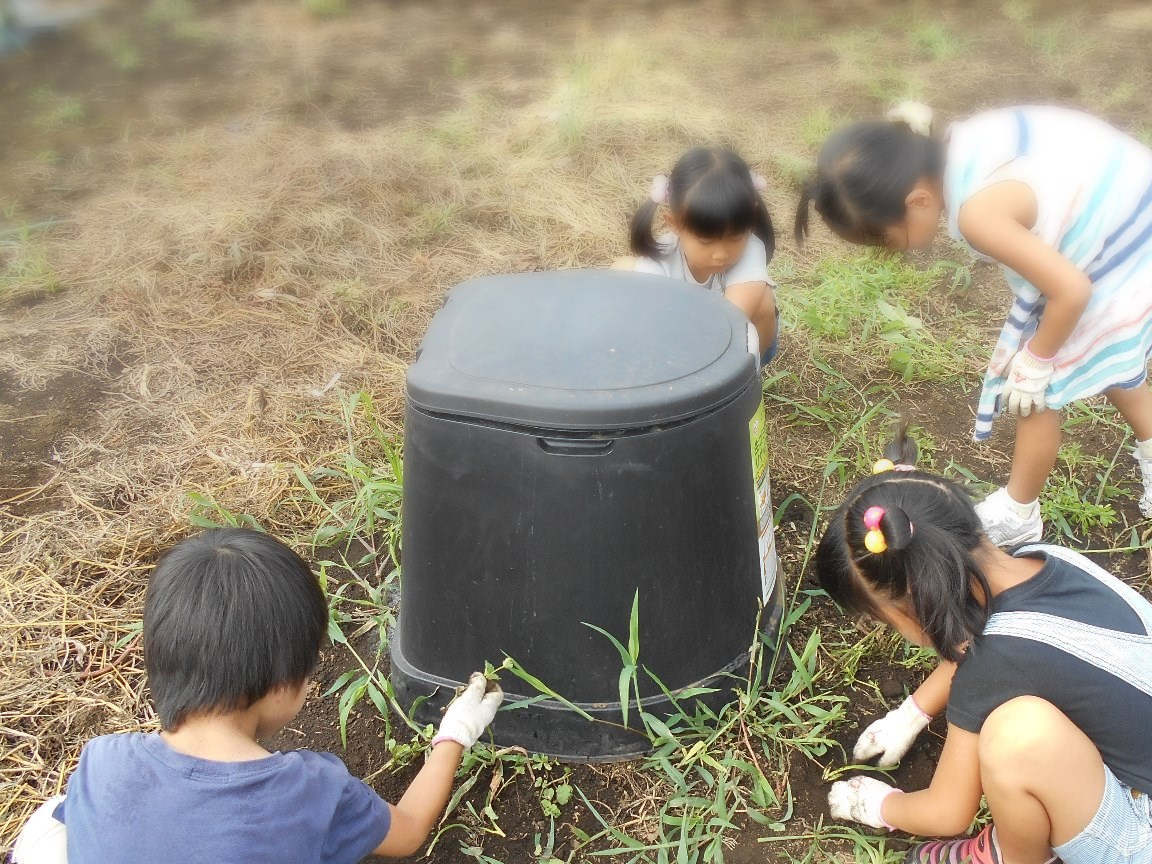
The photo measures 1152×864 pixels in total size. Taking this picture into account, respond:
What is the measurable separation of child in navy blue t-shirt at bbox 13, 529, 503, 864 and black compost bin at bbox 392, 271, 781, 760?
309 mm

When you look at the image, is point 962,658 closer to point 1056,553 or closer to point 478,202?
point 1056,553

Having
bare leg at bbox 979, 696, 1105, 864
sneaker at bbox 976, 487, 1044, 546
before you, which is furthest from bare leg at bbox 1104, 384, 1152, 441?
bare leg at bbox 979, 696, 1105, 864

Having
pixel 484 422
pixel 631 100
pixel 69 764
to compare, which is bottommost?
pixel 69 764

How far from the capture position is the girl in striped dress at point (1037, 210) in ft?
5.64

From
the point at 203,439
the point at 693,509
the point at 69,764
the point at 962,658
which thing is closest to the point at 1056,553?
the point at 962,658

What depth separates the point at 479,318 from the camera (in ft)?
5.16

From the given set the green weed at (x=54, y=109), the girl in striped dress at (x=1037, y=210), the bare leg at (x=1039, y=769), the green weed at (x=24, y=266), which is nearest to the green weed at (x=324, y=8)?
the green weed at (x=54, y=109)

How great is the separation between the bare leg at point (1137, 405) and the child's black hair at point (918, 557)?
2.97 ft

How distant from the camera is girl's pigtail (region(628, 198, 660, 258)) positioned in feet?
7.64

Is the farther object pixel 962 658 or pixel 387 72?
pixel 387 72

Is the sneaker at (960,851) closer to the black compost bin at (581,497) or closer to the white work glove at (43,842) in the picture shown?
the black compost bin at (581,497)

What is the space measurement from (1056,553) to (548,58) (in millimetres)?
4965

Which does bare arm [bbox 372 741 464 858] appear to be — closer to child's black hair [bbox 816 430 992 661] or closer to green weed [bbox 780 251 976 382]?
child's black hair [bbox 816 430 992 661]

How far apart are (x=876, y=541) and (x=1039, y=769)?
0.39 metres
